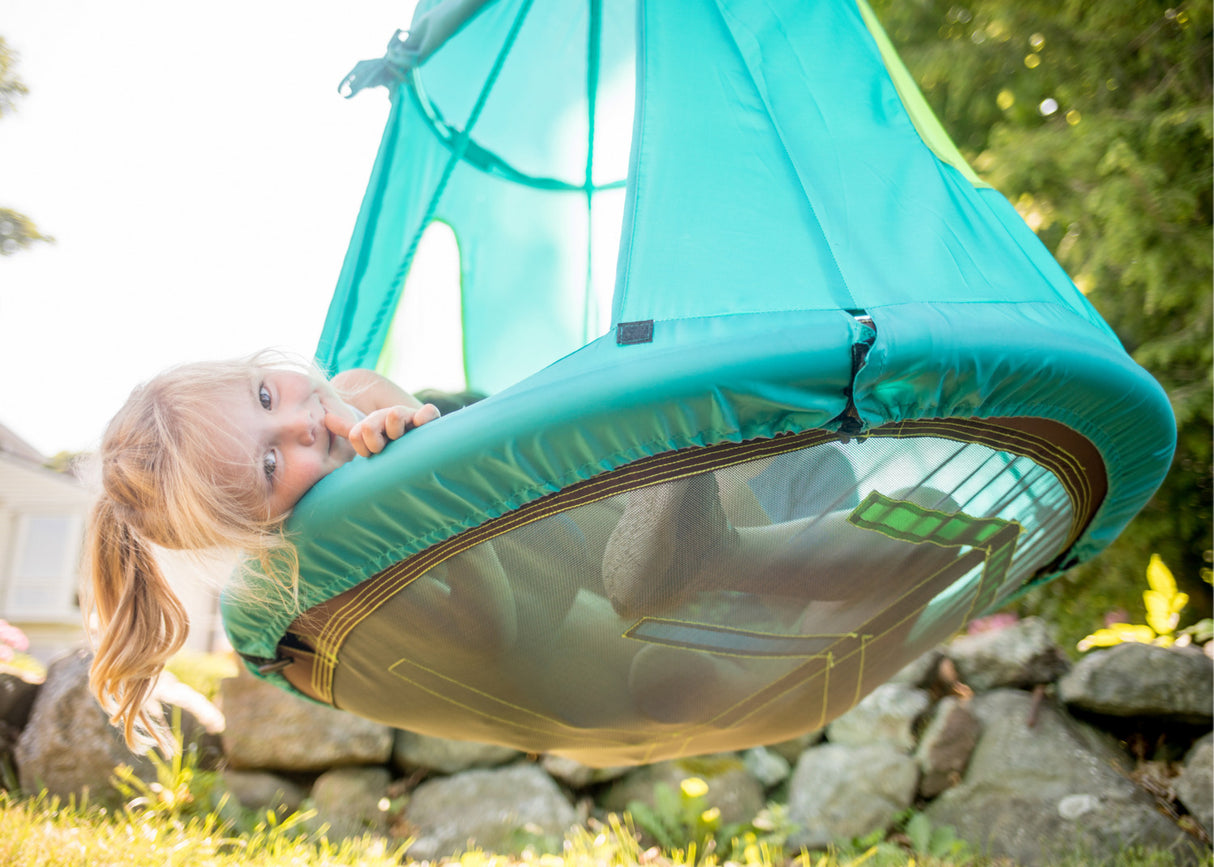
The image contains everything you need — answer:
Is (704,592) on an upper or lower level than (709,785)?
upper

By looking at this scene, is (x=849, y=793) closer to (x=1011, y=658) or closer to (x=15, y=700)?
(x=1011, y=658)

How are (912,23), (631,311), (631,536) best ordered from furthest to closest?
(912,23)
(631,536)
(631,311)

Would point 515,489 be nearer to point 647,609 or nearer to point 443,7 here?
point 647,609

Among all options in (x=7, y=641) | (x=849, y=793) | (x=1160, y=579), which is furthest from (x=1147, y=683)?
(x=7, y=641)

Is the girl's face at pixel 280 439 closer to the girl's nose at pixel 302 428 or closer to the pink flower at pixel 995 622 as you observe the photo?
the girl's nose at pixel 302 428

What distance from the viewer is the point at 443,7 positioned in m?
2.01

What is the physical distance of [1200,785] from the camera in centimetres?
208

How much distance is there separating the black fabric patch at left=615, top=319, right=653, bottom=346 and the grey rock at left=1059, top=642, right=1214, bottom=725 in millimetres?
2217

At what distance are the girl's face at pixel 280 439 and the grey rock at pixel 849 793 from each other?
1.91m

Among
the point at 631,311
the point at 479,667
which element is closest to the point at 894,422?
the point at 631,311

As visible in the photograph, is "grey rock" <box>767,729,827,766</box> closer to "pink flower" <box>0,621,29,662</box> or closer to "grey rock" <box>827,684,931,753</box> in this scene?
"grey rock" <box>827,684,931,753</box>

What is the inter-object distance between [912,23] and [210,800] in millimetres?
3360

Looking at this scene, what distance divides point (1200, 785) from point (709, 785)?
124 centimetres

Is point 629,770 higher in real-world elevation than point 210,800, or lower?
lower
